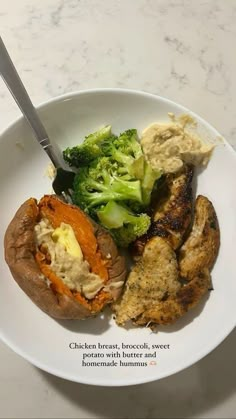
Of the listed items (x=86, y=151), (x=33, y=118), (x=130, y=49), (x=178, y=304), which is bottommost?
(x=178, y=304)

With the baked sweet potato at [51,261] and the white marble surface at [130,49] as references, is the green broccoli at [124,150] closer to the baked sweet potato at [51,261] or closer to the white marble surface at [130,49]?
the baked sweet potato at [51,261]

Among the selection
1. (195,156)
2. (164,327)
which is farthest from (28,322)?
(195,156)

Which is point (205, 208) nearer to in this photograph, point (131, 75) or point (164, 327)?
point (164, 327)

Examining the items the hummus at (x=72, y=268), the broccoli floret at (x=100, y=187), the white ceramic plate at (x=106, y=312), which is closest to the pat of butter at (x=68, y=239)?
the hummus at (x=72, y=268)

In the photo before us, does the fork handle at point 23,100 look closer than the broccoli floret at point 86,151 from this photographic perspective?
Yes

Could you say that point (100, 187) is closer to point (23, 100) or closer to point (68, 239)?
point (68, 239)

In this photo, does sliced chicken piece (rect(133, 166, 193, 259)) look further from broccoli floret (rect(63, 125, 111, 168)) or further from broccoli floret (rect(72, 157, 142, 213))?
broccoli floret (rect(63, 125, 111, 168))

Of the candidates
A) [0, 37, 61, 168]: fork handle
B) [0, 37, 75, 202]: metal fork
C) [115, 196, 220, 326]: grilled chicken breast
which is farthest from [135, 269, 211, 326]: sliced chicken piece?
[0, 37, 61, 168]: fork handle

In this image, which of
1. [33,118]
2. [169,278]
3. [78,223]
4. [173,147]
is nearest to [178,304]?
[169,278]
